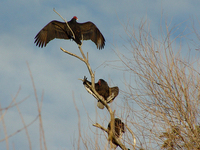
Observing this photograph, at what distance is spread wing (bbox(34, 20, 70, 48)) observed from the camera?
5.88 m

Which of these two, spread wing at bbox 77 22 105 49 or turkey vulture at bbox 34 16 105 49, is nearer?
turkey vulture at bbox 34 16 105 49

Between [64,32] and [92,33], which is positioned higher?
[92,33]

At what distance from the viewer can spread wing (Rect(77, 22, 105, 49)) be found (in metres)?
6.08

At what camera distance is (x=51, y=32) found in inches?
238

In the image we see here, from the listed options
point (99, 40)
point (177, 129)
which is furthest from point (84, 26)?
point (177, 129)

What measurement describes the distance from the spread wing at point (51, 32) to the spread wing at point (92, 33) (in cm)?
45

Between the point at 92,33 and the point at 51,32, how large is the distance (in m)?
0.98

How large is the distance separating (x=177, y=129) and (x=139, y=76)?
1.02m

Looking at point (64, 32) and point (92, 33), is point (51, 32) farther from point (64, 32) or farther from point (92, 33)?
point (92, 33)

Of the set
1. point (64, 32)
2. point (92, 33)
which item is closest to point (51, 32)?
point (64, 32)

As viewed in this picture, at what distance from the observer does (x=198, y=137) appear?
3.88 m

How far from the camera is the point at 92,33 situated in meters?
6.19

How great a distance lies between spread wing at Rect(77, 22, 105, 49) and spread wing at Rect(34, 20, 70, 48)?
45cm

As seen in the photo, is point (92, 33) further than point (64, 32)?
Yes
